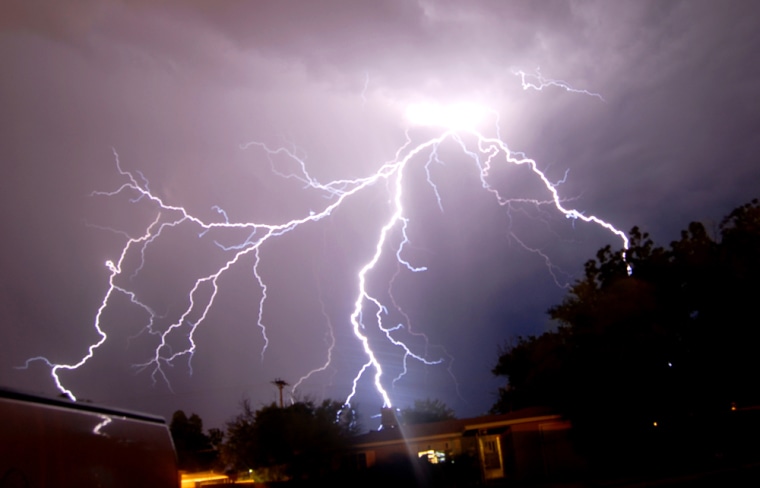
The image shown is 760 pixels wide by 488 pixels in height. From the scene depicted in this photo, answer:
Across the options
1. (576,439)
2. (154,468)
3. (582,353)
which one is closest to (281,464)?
(576,439)

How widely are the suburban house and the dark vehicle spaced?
70.7 feet

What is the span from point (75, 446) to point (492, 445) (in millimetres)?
25180

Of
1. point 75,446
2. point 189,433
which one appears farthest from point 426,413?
point 75,446

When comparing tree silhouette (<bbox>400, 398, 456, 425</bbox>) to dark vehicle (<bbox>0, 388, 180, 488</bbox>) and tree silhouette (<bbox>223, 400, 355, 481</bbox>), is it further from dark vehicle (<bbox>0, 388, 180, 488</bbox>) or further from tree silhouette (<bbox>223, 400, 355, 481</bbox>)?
dark vehicle (<bbox>0, 388, 180, 488</bbox>)

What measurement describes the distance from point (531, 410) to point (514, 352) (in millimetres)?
13013

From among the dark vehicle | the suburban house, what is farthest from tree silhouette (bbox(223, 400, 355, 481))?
the dark vehicle

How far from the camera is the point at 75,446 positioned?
3336mm

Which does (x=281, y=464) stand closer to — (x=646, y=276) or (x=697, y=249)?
(x=646, y=276)

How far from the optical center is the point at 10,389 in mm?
3104

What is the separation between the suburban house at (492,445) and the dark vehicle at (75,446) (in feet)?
70.7

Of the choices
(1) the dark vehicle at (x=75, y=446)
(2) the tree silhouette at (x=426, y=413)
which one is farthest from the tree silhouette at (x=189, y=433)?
(1) the dark vehicle at (x=75, y=446)

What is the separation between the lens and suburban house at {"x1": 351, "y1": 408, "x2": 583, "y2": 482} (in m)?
24.1

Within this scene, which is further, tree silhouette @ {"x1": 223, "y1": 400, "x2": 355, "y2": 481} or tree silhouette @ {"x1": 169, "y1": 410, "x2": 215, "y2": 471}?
tree silhouette @ {"x1": 169, "y1": 410, "x2": 215, "y2": 471}

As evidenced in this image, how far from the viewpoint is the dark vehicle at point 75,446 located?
2891 mm
